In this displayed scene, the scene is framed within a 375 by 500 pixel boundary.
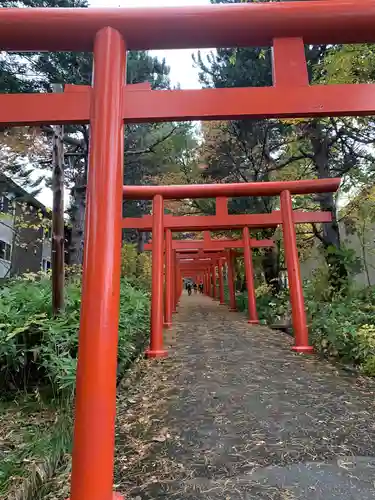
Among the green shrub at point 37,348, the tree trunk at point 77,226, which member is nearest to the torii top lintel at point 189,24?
the green shrub at point 37,348

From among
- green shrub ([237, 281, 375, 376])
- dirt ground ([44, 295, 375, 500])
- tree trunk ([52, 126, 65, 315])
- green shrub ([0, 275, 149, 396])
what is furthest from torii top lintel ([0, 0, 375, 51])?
green shrub ([237, 281, 375, 376])

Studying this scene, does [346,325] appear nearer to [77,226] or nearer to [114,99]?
[114,99]

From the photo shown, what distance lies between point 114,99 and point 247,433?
2737mm

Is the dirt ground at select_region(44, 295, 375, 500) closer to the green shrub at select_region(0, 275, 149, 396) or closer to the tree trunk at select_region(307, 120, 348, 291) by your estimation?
the green shrub at select_region(0, 275, 149, 396)

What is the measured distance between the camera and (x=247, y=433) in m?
3.08

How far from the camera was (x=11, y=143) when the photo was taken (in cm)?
764

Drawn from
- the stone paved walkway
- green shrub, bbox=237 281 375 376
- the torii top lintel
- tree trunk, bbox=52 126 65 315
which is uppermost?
the torii top lintel

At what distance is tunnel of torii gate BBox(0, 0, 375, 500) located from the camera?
206 centimetres

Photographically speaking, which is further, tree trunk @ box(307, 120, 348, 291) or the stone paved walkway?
tree trunk @ box(307, 120, 348, 291)

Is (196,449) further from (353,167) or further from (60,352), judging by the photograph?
(353,167)

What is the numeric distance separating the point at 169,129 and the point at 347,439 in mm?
12847

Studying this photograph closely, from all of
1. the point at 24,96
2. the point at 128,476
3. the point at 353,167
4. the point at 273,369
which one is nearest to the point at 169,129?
the point at 353,167

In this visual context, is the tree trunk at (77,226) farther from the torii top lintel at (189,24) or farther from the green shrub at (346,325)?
the torii top lintel at (189,24)

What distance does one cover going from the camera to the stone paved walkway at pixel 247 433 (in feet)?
7.45
